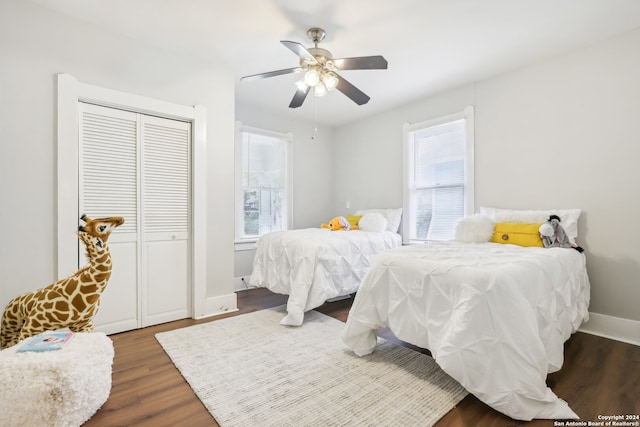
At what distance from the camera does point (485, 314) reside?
1.53 meters

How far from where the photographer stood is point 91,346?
1.61 m

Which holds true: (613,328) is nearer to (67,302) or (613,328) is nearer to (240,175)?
(67,302)

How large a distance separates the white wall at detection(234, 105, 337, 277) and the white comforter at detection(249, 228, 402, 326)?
1.64m

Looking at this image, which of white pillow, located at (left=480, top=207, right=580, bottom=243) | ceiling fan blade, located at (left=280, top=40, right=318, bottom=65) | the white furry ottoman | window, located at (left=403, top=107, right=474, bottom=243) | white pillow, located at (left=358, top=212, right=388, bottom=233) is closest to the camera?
the white furry ottoman

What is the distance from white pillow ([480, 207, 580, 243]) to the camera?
266 centimetres

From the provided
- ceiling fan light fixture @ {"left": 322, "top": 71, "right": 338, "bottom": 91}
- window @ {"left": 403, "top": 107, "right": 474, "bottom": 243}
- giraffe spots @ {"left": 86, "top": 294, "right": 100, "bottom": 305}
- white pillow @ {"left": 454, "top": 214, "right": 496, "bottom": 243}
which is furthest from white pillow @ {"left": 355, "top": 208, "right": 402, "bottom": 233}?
giraffe spots @ {"left": 86, "top": 294, "right": 100, "bottom": 305}

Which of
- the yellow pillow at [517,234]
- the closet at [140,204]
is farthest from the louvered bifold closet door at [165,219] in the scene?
the yellow pillow at [517,234]

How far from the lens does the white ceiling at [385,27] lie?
2209 mm

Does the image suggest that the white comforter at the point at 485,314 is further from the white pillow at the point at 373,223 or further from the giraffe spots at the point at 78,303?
the giraffe spots at the point at 78,303

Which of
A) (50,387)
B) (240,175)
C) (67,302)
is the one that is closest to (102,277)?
(67,302)

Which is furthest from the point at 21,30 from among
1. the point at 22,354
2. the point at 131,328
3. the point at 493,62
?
the point at 493,62

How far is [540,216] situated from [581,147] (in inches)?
29.1

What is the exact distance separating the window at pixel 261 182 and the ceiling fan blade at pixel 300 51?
2234 mm

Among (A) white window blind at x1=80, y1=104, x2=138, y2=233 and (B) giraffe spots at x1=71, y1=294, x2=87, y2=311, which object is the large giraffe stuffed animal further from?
(A) white window blind at x1=80, y1=104, x2=138, y2=233
